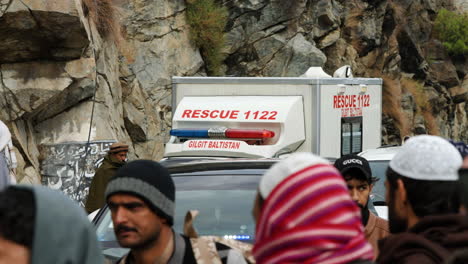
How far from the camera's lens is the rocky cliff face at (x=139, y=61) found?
58.1 feet

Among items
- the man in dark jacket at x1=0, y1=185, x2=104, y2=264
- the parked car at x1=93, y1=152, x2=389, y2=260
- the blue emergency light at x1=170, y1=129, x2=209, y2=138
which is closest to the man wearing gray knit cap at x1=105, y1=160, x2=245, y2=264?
the man in dark jacket at x1=0, y1=185, x2=104, y2=264

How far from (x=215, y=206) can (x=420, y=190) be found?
2.65 m

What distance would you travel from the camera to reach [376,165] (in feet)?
36.5

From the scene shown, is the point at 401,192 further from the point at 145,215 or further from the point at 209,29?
the point at 209,29

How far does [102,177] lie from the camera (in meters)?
11.3

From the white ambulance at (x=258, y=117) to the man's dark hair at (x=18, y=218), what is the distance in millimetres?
10587

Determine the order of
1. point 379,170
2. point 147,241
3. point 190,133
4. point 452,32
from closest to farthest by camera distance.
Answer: point 147,241 < point 379,170 < point 190,133 < point 452,32

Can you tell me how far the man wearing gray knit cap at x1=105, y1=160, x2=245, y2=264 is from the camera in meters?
3.92

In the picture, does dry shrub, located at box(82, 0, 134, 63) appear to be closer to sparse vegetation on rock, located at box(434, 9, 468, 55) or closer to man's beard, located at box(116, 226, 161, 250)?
man's beard, located at box(116, 226, 161, 250)

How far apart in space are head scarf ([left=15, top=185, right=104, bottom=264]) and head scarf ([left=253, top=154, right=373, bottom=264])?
497 millimetres

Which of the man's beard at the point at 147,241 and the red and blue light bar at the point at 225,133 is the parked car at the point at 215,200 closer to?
the man's beard at the point at 147,241

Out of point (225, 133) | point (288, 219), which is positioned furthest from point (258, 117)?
point (288, 219)

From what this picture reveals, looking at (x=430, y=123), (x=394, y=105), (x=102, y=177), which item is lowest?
(x=430, y=123)

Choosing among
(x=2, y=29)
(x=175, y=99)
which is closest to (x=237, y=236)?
(x=175, y=99)
